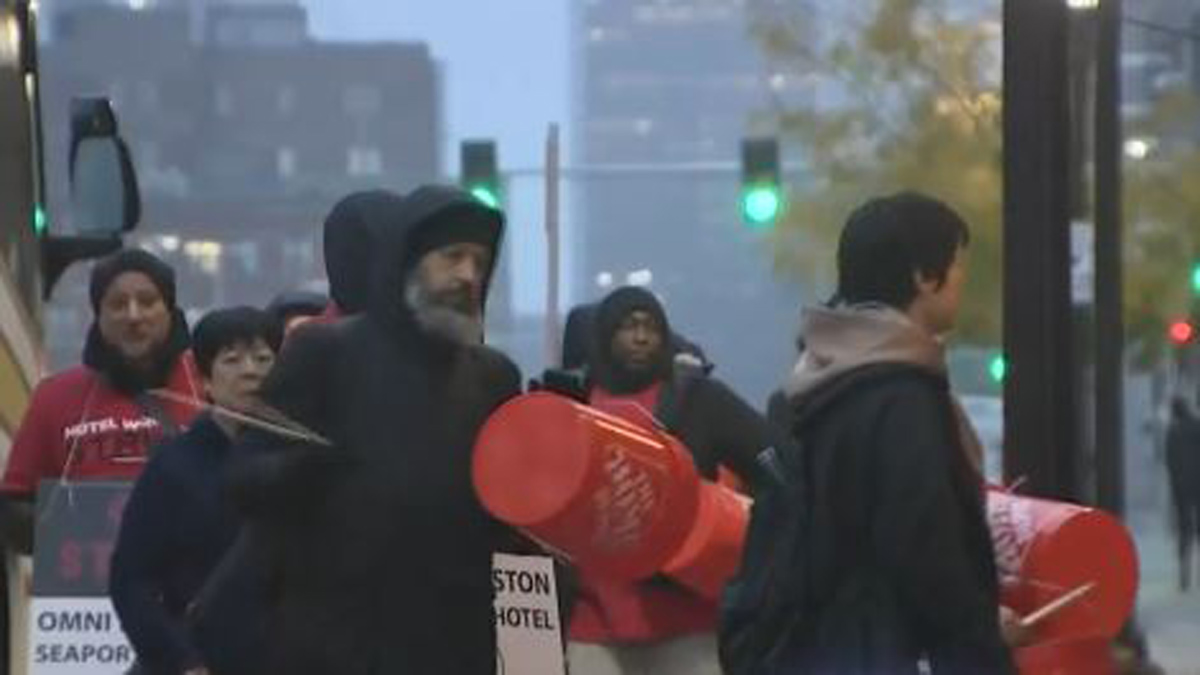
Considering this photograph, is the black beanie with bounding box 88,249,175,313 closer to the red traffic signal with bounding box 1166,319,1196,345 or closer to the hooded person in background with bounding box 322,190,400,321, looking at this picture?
the hooded person in background with bounding box 322,190,400,321

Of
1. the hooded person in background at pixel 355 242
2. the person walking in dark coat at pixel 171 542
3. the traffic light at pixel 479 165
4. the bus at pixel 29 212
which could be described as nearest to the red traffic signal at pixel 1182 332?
the traffic light at pixel 479 165

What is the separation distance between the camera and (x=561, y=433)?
215 inches

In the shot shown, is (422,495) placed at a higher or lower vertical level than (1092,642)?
higher

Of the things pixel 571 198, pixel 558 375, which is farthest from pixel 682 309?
pixel 558 375

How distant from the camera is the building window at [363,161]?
957 inches

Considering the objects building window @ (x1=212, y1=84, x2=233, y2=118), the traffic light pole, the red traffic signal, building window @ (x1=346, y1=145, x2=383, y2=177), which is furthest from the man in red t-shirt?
building window @ (x1=346, y1=145, x2=383, y2=177)

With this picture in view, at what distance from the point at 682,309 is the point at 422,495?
18.4 m

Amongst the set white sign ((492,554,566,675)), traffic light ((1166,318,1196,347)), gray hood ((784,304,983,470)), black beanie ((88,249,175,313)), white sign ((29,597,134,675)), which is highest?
gray hood ((784,304,983,470))

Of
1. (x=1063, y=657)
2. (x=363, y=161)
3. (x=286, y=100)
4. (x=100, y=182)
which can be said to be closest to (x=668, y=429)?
(x=100, y=182)

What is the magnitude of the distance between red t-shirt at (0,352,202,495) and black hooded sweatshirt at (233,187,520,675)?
2.65m

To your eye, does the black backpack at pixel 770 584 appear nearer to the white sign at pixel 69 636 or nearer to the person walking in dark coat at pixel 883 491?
the person walking in dark coat at pixel 883 491

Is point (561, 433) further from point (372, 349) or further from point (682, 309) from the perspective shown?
point (682, 309)

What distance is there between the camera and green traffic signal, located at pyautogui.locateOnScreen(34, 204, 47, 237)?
928 cm

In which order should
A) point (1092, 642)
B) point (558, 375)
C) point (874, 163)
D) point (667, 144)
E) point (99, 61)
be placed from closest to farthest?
1. point (1092, 642)
2. point (558, 375)
3. point (99, 61)
4. point (874, 163)
5. point (667, 144)
